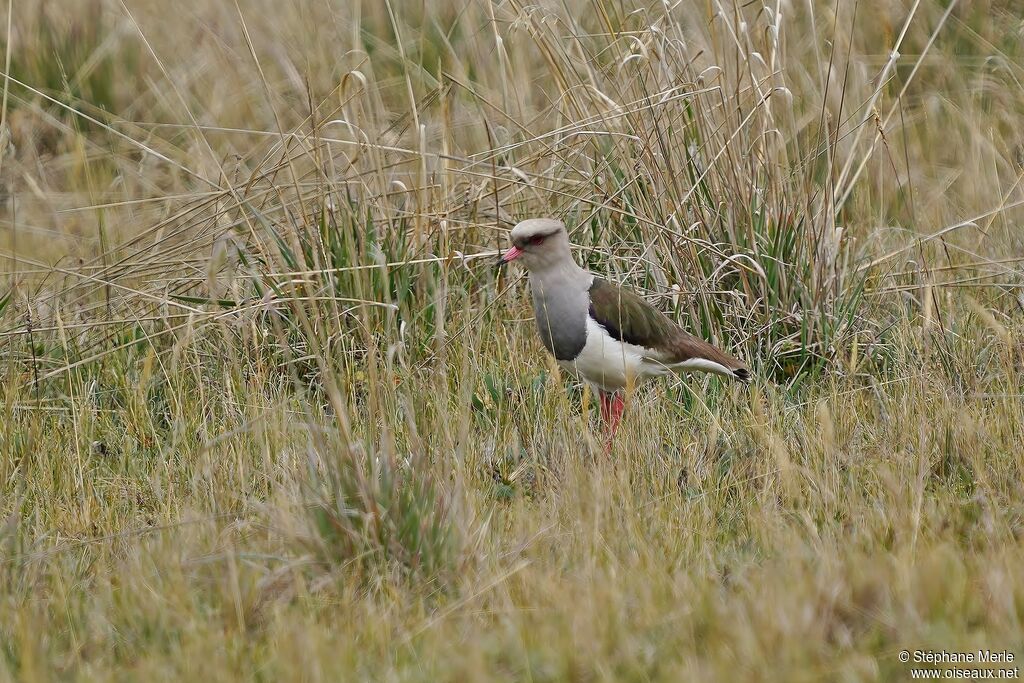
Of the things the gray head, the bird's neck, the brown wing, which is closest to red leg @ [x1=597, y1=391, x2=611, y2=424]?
the brown wing

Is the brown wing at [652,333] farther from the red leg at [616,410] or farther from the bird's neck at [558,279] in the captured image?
the red leg at [616,410]

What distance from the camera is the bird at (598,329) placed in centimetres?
455

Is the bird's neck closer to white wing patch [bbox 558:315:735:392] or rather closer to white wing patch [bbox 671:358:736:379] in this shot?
white wing patch [bbox 558:315:735:392]

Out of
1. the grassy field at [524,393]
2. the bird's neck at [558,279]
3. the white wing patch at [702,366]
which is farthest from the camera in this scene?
the bird's neck at [558,279]

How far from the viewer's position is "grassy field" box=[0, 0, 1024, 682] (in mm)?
2824

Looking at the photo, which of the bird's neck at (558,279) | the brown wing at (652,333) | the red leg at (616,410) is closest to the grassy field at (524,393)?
the red leg at (616,410)

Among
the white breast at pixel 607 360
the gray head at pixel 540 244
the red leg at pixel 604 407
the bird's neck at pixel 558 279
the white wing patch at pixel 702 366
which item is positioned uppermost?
the gray head at pixel 540 244

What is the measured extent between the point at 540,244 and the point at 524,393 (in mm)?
525

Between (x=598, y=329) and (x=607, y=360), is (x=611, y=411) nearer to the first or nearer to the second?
(x=607, y=360)

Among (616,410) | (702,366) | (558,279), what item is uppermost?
(558,279)

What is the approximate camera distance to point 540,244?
463 cm

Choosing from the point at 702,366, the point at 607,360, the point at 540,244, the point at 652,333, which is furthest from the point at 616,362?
the point at 540,244

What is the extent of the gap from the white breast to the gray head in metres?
0.25

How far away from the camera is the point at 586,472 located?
3.66 m
